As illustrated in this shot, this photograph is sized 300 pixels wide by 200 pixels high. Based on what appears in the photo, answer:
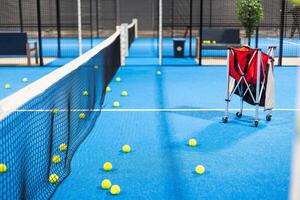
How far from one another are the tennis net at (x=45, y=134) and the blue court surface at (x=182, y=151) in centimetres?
15

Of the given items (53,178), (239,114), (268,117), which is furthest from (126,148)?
(268,117)

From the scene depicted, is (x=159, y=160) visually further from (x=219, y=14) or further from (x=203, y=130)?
(x=219, y=14)

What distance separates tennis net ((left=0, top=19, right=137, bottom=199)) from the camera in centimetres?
359

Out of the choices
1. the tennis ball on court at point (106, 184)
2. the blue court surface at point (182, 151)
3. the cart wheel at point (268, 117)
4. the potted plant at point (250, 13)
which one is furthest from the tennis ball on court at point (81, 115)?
the potted plant at point (250, 13)

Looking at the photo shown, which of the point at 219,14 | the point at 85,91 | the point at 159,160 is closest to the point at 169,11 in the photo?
the point at 219,14

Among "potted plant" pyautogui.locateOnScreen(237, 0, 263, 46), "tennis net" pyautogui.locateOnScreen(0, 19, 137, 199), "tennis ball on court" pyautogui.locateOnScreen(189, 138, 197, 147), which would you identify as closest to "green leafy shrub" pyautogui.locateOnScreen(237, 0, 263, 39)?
"potted plant" pyautogui.locateOnScreen(237, 0, 263, 46)

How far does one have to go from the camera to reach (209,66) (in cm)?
1341

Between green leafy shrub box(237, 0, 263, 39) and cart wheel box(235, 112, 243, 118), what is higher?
green leafy shrub box(237, 0, 263, 39)

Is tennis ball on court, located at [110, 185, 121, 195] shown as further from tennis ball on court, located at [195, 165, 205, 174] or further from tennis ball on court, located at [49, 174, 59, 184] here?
tennis ball on court, located at [195, 165, 205, 174]

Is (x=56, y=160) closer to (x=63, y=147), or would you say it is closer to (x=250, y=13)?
(x=63, y=147)

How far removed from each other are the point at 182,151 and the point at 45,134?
157cm

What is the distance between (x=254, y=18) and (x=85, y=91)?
25.9ft

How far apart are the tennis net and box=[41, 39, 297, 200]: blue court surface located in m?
0.15

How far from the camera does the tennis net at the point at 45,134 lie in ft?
11.8
